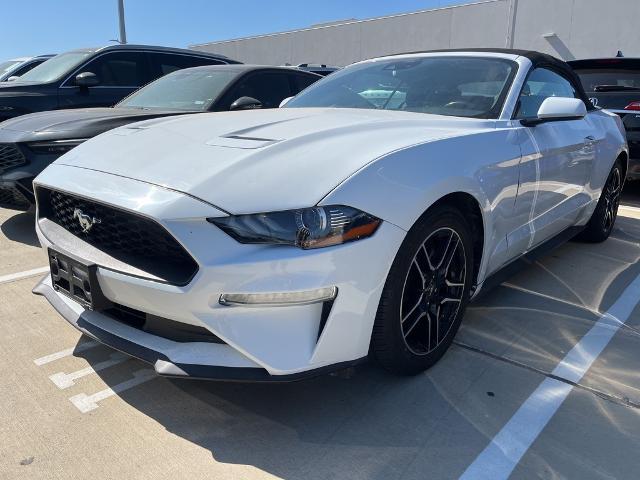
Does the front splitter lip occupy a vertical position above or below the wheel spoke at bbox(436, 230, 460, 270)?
below

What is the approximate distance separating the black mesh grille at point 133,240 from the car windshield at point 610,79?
6018mm

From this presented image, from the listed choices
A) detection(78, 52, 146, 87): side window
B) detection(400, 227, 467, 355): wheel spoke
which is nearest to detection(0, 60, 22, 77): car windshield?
detection(78, 52, 146, 87): side window

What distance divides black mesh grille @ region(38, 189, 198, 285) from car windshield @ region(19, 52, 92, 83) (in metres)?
4.53

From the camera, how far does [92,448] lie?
1992 mm

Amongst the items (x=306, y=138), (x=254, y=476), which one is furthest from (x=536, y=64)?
(x=254, y=476)

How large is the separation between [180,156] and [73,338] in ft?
4.17

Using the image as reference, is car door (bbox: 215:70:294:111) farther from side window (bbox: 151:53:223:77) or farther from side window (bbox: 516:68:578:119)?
side window (bbox: 516:68:578:119)

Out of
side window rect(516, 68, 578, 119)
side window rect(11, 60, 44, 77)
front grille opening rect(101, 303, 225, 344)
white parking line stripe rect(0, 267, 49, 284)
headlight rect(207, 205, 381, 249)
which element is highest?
side window rect(516, 68, 578, 119)

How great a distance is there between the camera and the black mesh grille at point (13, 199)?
13.5 ft

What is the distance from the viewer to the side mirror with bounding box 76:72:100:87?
5824 mm

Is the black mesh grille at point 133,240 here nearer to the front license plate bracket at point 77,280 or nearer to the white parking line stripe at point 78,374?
the front license plate bracket at point 77,280

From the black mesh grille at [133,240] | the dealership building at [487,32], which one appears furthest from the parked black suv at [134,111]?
the dealership building at [487,32]

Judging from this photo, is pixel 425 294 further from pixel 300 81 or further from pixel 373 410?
pixel 300 81

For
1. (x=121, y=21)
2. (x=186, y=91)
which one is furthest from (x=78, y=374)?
(x=121, y=21)
